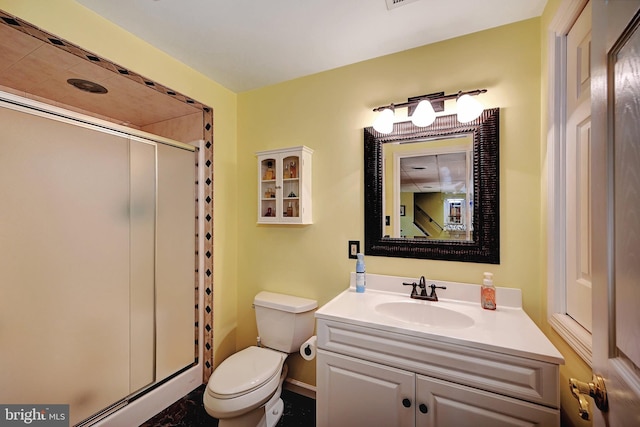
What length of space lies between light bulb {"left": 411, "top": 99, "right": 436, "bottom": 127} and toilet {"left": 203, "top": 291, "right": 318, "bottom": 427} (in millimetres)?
1274

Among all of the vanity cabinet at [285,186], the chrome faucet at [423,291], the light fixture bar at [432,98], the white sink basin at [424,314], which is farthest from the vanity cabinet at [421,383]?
the light fixture bar at [432,98]

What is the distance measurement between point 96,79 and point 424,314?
7.43 ft

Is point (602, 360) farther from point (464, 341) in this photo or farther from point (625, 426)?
point (464, 341)

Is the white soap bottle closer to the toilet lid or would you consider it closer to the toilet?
the toilet

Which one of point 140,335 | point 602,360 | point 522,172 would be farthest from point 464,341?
point 140,335

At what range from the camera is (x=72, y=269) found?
1.34 m

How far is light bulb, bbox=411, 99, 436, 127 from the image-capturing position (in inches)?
56.1

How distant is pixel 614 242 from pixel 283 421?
5.90 feet

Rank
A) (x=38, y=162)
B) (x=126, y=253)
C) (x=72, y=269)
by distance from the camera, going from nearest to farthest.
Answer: (x=38, y=162)
(x=72, y=269)
(x=126, y=253)

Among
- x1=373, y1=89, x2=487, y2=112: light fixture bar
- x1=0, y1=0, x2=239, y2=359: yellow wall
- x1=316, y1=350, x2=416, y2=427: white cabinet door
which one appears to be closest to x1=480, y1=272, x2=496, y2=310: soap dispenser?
x1=316, y1=350, x2=416, y2=427: white cabinet door

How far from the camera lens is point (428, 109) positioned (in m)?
1.42

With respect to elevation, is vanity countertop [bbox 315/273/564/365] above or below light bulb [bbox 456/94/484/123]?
below

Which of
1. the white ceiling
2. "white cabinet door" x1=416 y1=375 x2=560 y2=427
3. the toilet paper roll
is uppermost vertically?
the white ceiling

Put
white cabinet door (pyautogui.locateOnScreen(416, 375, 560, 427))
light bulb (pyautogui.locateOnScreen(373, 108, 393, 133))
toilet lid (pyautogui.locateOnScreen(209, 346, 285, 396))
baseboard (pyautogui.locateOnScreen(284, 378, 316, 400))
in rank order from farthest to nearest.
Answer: baseboard (pyautogui.locateOnScreen(284, 378, 316, 400)), light bulb (pyautogui.locateOnScreen(373, 108, 393, 133)), toilet lid (pyautogui.locateOnScreen(209, 346, 285, 396)), white cabinet door (pyautogui.locateOnScreen(416, 375, 560, 427))
